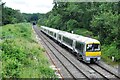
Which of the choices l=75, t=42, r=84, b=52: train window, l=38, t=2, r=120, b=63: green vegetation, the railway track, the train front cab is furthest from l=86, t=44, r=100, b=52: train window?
l=38, t=2, r=120, b=63: green vegetation

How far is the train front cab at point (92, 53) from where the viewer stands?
25.6 metres

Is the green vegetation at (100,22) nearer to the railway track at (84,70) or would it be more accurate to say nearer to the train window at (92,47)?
the train window at (92,47)

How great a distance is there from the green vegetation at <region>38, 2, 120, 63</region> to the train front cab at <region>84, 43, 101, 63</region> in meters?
1.79

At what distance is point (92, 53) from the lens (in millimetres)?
25656

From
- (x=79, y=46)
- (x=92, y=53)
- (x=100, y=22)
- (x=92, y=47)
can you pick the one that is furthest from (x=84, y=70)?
(x=100, y=22)

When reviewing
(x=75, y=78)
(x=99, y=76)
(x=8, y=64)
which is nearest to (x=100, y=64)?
(x=99, y=76)

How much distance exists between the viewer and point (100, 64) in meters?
25.9

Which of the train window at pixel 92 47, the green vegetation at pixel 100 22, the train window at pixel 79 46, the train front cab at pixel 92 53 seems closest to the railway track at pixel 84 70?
the train front cab at pixel 92 53

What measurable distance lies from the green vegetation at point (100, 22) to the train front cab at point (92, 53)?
1.79m

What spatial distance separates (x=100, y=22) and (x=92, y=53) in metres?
8.87

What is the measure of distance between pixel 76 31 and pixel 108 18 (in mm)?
16976

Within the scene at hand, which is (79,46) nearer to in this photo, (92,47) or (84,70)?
(92,47)

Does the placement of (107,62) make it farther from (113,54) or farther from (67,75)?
(67,75)

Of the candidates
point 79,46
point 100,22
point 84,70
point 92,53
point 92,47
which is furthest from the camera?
point 100,22
